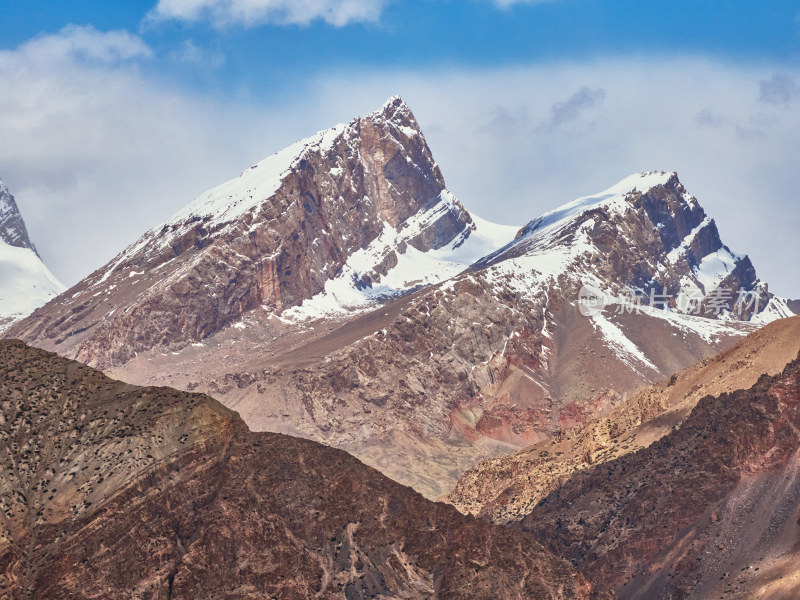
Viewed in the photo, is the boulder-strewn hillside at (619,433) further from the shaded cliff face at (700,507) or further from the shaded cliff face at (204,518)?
the shaded cliff face at (204,518)

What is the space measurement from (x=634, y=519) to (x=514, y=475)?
3353cm

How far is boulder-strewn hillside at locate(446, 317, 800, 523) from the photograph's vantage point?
16725 cm

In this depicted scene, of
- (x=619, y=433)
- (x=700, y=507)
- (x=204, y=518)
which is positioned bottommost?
(x=700, y=507)

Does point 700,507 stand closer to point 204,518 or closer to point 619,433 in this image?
point 619,433

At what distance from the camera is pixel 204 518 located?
93500 millimetres

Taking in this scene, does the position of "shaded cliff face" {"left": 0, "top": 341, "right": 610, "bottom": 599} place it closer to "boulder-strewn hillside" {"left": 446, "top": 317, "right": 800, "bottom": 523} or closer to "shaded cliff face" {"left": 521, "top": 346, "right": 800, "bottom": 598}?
A: "shaded cliff face" {"left": 521, "top": 346, "right": 800, "bottom": 598}

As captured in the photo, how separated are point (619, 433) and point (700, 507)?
3232 cm

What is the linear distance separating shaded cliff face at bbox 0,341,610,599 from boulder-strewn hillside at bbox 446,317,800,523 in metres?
69.5

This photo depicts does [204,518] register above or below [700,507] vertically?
above

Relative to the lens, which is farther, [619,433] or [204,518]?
[619,433]

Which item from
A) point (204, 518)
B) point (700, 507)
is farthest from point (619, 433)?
point (204, 518)

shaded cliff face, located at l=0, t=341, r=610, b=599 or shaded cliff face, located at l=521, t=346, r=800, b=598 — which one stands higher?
shaded cliff face, located at l=0, t=341, r=610, b=599

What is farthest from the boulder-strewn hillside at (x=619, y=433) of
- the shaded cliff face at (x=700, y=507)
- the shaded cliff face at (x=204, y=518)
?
the shaded cliff face at (x=204, y=518)

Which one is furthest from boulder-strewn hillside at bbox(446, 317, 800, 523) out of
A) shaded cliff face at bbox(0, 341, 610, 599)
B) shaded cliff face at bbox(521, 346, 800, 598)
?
shaded cliff face at bbox(0, 341, 610, 599)
